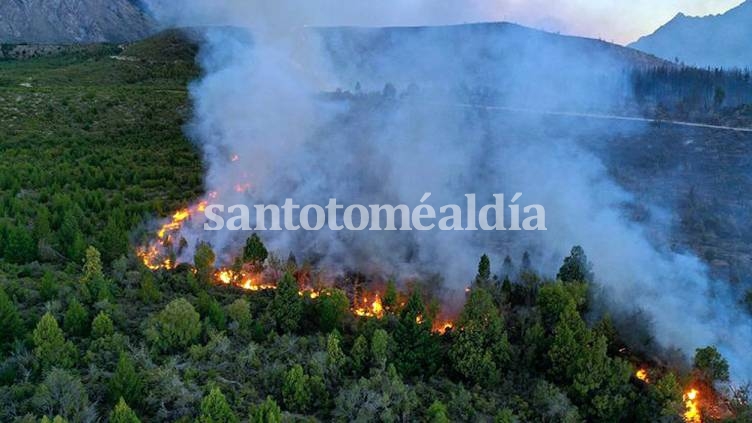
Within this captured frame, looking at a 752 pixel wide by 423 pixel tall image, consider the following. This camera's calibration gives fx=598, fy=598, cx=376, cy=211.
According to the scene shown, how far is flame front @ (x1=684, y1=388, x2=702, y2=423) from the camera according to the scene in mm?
20048

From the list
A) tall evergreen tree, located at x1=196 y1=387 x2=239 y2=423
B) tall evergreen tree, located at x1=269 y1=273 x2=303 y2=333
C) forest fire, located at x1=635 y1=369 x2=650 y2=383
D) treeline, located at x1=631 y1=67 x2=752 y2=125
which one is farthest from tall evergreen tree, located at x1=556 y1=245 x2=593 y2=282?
treeline, located at x1=631 y1=67 x2=752 y2=125

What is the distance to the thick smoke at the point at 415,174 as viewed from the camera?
27.0 metres

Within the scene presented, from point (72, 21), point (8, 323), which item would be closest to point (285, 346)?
point (8, 323)

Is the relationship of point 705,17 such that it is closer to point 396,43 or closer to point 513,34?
point 513,34

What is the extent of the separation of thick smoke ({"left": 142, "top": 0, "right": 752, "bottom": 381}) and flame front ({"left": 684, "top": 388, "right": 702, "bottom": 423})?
199 cm

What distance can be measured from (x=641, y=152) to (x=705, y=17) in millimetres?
168226

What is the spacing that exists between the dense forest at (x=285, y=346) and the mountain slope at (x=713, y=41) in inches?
5984

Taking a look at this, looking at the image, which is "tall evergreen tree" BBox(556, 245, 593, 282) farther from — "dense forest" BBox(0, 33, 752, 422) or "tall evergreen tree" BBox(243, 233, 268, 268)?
"tall evergreen tree" BBox(243, 233, 268, 268)

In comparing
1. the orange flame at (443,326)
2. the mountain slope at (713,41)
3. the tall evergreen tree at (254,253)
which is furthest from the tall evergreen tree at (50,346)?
the mountain slope at (713,41)

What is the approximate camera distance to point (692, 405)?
67.1 feet

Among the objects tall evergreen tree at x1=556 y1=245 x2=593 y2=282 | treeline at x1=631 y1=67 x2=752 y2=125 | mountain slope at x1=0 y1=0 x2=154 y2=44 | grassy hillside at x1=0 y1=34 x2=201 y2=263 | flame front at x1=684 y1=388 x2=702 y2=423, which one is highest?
mountain slope at x1=0 y1=0 x2=154 y2=44

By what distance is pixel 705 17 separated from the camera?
18738 cm

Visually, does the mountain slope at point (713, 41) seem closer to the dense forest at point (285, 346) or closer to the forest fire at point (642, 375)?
the forest fire at point (642, 375)

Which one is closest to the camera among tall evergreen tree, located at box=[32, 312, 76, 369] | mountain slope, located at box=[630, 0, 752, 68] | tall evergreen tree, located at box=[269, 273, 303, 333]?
tall evergreen tree, located at box=[32, 312, 76, 369]
